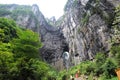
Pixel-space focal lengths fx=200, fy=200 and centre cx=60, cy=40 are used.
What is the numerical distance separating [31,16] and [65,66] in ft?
50.8

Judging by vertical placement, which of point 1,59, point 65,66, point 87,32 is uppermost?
point 87,32

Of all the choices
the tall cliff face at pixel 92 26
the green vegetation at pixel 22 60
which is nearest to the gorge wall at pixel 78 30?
the tall cliff face at pixel 92 26

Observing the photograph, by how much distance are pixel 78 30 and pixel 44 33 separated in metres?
15.2

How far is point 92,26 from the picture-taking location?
29219mm

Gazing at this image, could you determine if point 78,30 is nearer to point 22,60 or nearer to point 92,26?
point 92,26

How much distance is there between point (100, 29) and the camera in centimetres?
2745

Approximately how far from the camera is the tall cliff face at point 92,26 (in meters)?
26.8

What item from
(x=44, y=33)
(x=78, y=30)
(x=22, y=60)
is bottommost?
(x=22, y=60)

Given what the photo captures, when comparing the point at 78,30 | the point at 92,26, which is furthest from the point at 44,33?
the point at 92,26

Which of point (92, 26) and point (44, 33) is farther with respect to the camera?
point (44, 33)

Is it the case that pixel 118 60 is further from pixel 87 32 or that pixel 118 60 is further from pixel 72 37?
pixel 72 37

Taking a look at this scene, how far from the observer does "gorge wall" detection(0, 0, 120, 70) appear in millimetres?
27141

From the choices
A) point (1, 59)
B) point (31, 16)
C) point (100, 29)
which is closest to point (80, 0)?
point (100, 29)

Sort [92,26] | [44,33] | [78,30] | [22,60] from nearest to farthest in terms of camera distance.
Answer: [22,60], [92,26], [78,30], [44,33]
